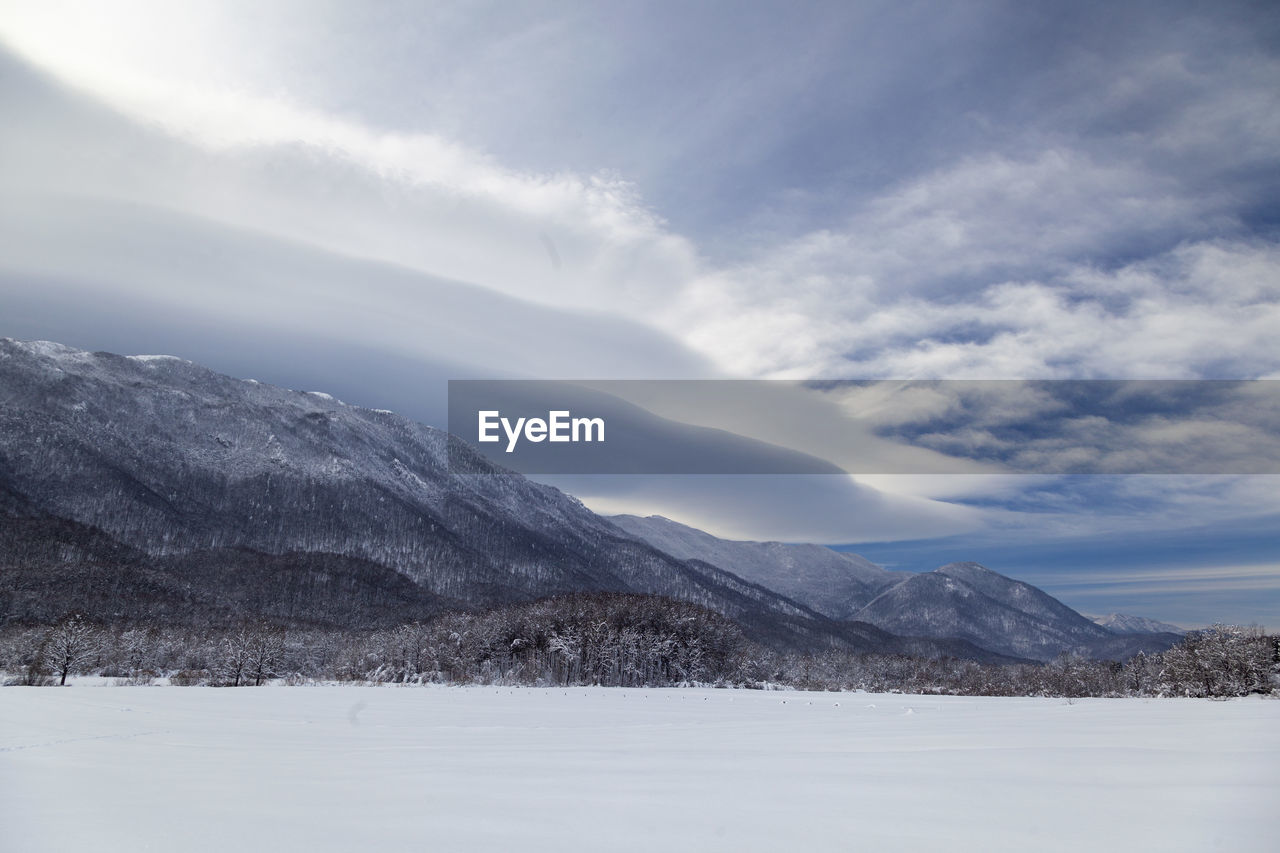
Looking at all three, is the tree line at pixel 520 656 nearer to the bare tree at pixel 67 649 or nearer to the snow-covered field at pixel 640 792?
the bare tree at pixel 67 649

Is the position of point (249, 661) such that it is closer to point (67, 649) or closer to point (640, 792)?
point (67, 649)

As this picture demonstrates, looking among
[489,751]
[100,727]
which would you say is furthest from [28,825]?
[100,727]

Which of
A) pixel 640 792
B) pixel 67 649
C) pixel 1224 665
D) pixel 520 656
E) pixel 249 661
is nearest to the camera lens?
pixel 640 792

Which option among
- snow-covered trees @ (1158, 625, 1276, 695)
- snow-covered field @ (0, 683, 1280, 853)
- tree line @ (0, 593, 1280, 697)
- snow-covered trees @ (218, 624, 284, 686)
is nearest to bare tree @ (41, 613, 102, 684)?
tree line @ (0, 593, 1280, 697)

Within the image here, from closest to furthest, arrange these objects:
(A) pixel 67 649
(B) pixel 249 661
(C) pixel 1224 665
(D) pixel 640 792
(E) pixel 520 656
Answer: (D) pixel 640 792, (C) pixel 1224 665, (A) pixel 67 649, (B) pixel 249 661, (E) pixel 520 656

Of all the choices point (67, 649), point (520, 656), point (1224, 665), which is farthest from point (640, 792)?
point (520, 656)

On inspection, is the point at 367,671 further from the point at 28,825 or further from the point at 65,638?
the point at 28,825
